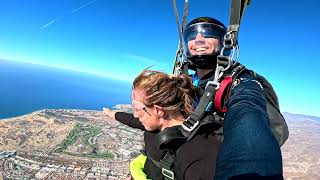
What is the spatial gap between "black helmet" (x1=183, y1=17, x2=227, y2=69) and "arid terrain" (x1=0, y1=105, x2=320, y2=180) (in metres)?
23.9

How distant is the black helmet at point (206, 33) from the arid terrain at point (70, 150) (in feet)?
78.3

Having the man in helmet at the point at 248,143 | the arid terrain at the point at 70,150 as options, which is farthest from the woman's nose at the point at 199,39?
the arid terrain at the point at 70,150

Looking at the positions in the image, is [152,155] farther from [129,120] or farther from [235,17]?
[129,120]

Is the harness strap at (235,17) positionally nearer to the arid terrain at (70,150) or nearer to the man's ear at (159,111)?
the man's ear at (159,111)

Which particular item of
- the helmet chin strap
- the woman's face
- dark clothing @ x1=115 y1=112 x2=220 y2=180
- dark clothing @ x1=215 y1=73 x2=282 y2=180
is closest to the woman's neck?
the woman's face

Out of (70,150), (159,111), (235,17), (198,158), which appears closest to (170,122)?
(159,111)

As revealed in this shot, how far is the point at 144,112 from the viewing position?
1.42 metres

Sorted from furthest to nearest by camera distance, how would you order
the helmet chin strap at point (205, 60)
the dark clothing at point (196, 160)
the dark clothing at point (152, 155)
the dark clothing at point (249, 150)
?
the helmet chin strap at point (205, 60)
the dark clothing at point (152, 155)
the dark clothing at point (196, 160)
the dark clothing at point (249, 150)

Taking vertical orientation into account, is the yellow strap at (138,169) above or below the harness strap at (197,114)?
below

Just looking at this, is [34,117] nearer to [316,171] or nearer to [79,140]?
[79,140]

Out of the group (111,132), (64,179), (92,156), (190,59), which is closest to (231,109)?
(190,59)

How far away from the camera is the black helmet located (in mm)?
1725

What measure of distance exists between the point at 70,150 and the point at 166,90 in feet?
105

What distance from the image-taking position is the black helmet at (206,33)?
172 centimetres
